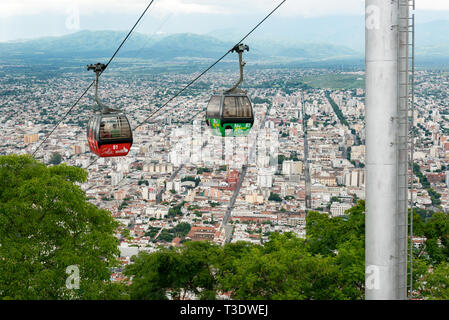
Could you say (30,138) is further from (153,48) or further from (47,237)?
(153,48)

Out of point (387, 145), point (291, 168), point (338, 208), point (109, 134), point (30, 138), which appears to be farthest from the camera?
point (30, 138)

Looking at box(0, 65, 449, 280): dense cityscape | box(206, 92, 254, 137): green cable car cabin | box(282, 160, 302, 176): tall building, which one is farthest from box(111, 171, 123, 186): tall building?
box(206, 92, 254, 137): green cable car cabin

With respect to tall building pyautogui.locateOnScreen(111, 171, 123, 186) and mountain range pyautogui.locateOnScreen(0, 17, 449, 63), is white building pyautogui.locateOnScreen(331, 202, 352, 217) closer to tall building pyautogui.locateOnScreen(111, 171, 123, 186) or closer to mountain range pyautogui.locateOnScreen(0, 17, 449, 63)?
tall building pyautogui.locateOnScreen(111, 171, 123, 186)

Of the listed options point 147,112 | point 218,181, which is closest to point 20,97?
point 147,112

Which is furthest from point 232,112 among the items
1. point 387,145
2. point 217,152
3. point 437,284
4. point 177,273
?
point 217,152

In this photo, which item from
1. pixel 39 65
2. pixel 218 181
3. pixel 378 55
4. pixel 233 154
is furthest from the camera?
pixel 39 65
